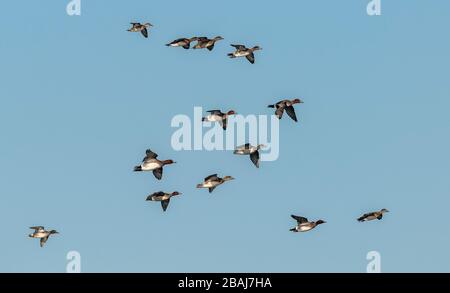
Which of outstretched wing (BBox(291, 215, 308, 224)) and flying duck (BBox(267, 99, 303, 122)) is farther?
outstretched wing (BBox(291, 215, 308, 224))

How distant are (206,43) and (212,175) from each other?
13914mm

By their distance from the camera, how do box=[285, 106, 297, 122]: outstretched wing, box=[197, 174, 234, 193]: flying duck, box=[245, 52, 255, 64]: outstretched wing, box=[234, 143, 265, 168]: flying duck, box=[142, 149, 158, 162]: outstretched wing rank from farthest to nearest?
box=[245, 52, 255, 64]: outstretched wing, box=[197, 174, 234, 193]: flying duck, box=[285, 106, 297, 122]: outstretched wing, box=[234, 143, 265, 168]: flying duck, box=[142, 149, 158, 162]: outstretched wing

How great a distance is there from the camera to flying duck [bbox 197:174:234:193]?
158 m

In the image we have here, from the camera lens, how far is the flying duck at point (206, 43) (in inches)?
6555

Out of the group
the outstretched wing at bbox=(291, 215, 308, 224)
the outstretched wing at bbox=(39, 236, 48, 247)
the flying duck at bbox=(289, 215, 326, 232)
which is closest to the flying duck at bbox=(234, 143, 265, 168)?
the flying duck at bbox=(289, 215, 326, 232)

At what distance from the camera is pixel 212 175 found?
525ft

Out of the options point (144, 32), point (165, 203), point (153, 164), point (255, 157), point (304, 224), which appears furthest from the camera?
point (144, 32)

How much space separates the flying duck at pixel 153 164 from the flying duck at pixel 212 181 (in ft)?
12.3

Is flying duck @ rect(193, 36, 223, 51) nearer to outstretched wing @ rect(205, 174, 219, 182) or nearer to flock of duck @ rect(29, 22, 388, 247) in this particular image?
flock of duck @ rect(29, 22, 388, 247)

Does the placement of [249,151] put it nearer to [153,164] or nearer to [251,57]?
[153,164]

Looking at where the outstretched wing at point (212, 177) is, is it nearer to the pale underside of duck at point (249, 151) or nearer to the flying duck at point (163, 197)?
the flying duck at point (163, 197)

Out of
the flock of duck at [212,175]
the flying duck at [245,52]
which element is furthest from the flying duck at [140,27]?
the flying duck at [245,52]

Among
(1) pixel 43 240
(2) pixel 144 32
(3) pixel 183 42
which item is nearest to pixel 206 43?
(3) pixel 183 42
